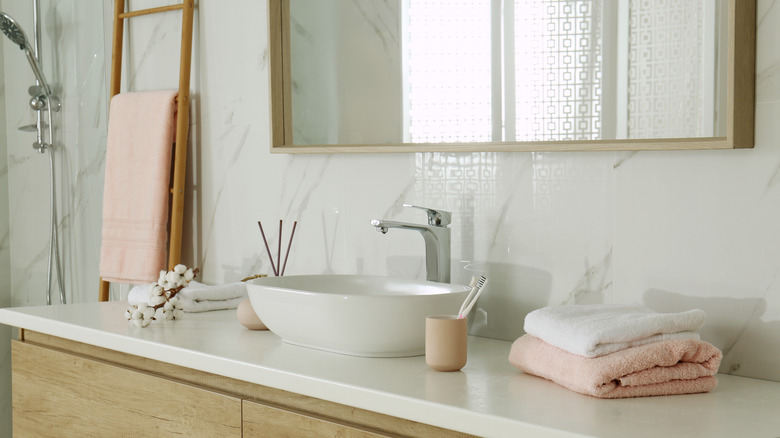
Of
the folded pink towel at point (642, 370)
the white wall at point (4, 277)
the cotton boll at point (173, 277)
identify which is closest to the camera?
the folded pink towel at point (642, 370)

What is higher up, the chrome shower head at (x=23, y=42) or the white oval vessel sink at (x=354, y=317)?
the chrome shower head at (x=23, y=42)

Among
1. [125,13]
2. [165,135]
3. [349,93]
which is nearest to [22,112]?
[125,13]

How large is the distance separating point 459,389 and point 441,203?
59 cm

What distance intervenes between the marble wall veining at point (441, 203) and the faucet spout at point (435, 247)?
66 millimetres

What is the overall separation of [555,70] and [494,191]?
0.26 m

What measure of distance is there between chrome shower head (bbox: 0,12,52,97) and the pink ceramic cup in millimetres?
1780

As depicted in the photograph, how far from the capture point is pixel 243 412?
55.7 inches

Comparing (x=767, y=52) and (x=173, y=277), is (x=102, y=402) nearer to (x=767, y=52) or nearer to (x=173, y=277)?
(x=173, y=277)

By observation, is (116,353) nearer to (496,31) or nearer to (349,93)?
(349,93)

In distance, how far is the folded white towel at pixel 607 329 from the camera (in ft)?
3.91

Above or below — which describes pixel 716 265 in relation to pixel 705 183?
below

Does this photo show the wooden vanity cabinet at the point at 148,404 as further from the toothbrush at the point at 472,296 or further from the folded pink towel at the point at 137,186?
the folded pink towel at the point at 137,186

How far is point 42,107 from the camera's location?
2.66m

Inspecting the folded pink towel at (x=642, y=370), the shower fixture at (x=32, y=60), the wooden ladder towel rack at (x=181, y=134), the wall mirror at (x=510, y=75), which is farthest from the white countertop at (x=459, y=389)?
the shower fixture at (x=32, y=60)
